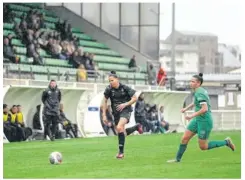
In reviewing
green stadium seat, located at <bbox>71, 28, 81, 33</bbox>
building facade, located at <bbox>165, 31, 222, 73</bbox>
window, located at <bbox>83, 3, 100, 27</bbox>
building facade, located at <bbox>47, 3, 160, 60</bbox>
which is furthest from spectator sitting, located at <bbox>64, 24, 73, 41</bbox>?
building facade, located at <bbox>165, 31, 222, 73</bbox>

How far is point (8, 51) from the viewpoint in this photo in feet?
98.0

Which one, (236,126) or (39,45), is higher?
(39,45)

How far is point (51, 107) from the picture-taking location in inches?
1022

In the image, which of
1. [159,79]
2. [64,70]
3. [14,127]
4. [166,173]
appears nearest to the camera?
[166,173]

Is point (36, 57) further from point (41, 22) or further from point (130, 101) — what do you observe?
point (130, 101)

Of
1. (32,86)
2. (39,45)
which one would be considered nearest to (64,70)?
→ (39,45)

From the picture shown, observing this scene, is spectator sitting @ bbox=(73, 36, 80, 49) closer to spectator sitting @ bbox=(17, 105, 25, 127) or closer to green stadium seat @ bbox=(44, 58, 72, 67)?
green stadium seat @ bbox=(44, 58, 72, 67)

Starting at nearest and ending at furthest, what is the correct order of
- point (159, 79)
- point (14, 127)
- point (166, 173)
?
point (166, 173) < point (14, 127) < point (159, 79)

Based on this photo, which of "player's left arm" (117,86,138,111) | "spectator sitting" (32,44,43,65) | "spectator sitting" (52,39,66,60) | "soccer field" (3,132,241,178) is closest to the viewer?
"soccer field" (3,132,241,178)

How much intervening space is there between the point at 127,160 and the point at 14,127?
851 cm

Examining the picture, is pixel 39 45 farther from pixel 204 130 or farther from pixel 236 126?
pixel 204 130

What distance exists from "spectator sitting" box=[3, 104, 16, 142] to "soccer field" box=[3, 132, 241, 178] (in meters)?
1.74

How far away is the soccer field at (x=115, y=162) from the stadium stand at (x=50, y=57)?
6.73 m

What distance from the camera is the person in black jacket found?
84.7 ft
